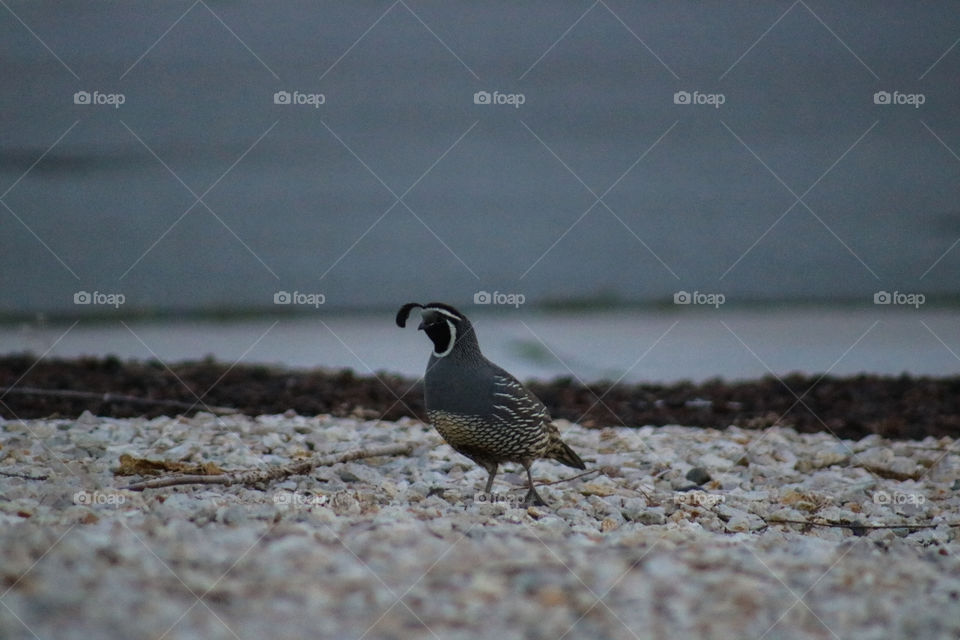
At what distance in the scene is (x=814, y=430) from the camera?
7.31 meters

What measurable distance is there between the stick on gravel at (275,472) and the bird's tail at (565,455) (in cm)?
91

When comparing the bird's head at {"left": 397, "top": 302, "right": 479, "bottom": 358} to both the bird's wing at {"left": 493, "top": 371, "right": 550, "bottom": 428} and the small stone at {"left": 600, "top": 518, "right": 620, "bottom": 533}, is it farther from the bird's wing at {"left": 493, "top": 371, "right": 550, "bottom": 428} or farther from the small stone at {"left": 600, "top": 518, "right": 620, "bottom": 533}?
the small stone at {"left": 600, "top": 518, "right": 620, "bottom": 533}

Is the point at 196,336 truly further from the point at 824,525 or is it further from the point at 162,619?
the point at 162,619

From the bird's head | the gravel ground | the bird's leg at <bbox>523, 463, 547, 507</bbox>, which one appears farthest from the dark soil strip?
the bird's leg at <bbox>523, 463, 547, 507</bbox>

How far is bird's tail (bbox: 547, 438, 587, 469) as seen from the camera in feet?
18.5

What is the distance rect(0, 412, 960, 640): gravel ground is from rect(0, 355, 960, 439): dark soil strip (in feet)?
3.90

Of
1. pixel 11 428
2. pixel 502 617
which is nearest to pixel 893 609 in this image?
pixel 502 617

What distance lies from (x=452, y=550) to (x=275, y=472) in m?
2.00

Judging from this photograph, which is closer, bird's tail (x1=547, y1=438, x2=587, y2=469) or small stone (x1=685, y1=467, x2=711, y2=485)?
bird's tail (x1=547, y1=438, x2=587, y2=469)

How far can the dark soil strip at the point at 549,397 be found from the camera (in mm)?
7289

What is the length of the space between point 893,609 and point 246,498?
9.04ft

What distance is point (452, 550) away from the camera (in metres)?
3.41

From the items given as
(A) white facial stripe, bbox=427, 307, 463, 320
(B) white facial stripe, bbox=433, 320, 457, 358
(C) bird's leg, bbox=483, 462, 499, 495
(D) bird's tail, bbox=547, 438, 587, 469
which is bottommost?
(C) bird's leg, bbox=483, 462, 499, 495

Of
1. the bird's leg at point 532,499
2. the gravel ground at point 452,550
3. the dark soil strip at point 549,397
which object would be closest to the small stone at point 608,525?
the gravel ground at point 452,550
